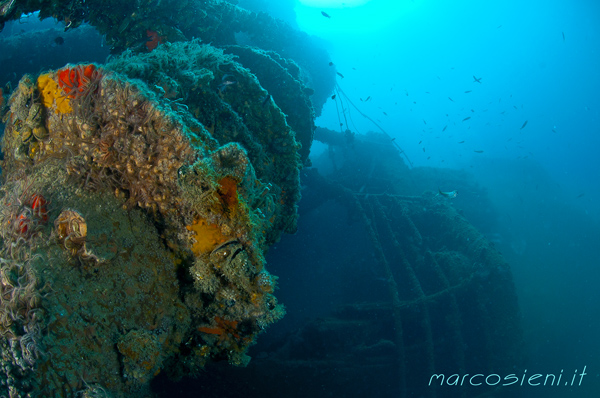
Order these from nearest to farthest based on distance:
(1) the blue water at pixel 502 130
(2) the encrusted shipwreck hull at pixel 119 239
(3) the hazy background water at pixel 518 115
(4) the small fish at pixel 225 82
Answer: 1. (2) the encrusted shipwreck hull at pixel 119 239
2. (4) the small fish at pixel 225 82
3. (1) the blue water at pixel 502 130
4. (3) the hazy background water at pixel 518 115

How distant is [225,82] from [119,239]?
9.45ft

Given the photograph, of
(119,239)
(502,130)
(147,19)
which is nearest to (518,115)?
(502,130)

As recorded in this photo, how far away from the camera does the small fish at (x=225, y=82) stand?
4.30m

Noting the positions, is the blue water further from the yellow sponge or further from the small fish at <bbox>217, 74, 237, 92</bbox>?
the yellow sponge

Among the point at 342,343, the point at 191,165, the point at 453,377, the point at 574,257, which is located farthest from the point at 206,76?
the point at 574,257

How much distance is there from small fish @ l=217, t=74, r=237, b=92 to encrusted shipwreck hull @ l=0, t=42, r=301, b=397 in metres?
1.46

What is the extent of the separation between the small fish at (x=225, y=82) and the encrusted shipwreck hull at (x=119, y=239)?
1.46 metres

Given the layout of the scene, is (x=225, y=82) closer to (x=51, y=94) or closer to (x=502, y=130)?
(x=51, y=94)

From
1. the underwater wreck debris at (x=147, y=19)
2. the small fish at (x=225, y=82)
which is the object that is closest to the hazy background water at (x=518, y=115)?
the underwater wreck debris at (x=147, y=19)

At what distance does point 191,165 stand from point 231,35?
6.89m

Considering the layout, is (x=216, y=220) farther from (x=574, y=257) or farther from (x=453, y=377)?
(x=574, y=257)

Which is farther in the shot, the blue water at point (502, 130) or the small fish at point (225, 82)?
the blue water at point (502, 130)

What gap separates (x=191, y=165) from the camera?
80.7 inches

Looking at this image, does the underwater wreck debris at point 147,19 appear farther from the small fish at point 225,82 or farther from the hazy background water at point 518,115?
the hazy background water at point 518,115
